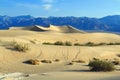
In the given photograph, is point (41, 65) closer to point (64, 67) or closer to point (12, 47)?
point (64, 67)

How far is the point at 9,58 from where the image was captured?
26656 millimetres

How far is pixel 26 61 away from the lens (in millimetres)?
26500

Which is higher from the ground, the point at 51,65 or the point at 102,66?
the point at 102,66

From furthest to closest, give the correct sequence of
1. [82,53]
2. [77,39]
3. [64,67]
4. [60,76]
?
[77,39] → [82,53] → [64,67] → [60,76]

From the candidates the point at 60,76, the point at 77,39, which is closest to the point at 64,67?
the point at 60,76

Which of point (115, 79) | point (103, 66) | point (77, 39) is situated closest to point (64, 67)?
point (103, 66)

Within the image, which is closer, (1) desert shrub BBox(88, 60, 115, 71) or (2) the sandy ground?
(2) the sandy ground

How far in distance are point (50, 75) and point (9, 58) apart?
24.2ft

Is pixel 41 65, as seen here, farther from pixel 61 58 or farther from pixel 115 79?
pixel 115 79

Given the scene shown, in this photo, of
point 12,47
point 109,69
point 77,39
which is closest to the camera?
point 109,69

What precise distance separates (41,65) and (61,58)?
14.3 ft

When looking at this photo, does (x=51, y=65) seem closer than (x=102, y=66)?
No

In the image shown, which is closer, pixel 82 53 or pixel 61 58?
pixel 61 58

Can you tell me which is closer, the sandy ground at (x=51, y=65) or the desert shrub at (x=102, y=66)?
the sandy ground at (x=51, y=65)
